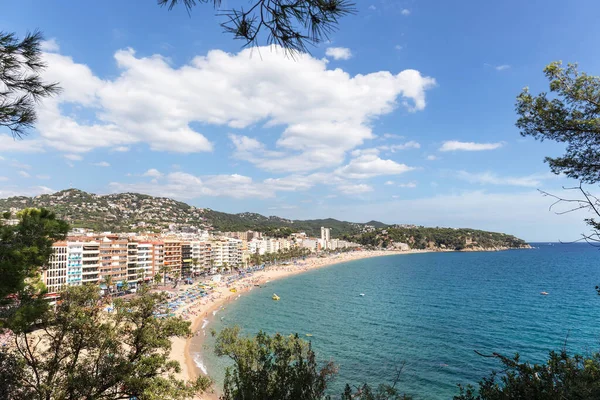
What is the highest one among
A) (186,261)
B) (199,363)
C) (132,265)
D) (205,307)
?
(132,265)

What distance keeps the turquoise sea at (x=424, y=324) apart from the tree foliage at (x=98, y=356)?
45.5 ft

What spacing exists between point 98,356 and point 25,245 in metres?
3.88

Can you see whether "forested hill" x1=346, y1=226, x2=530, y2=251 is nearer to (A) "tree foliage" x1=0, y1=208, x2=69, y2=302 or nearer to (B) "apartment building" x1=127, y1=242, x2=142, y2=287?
(B) "apartment building" x1=127, y1=242, x2=142, y2=287

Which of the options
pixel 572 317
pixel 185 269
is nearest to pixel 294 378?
pixel 572 317

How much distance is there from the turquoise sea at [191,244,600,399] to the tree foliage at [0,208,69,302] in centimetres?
1730

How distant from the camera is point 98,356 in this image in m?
8.90

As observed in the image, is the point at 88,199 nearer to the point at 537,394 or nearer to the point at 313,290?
the point at 313,290

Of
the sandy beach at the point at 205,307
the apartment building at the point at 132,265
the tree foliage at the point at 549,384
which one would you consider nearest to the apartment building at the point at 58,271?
the apartment building at the point at 132,265

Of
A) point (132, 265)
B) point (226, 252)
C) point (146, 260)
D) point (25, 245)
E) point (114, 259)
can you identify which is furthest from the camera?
point (226, 252)

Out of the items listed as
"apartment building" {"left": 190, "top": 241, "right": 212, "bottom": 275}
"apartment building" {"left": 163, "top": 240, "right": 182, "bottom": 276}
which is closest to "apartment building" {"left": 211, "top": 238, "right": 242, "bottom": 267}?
"apartment building" {"left": 190, "top": 241, "right": 212, "bottom": 275}

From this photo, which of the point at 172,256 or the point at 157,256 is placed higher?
the point at 157,256

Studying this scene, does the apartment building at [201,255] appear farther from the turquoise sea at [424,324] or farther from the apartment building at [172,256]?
the turquoise sea at [424,324]

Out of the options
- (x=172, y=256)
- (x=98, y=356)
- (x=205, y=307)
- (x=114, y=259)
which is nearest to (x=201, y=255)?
(x=172, y=256)

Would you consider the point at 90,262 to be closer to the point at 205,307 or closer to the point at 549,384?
the point at 205,307
